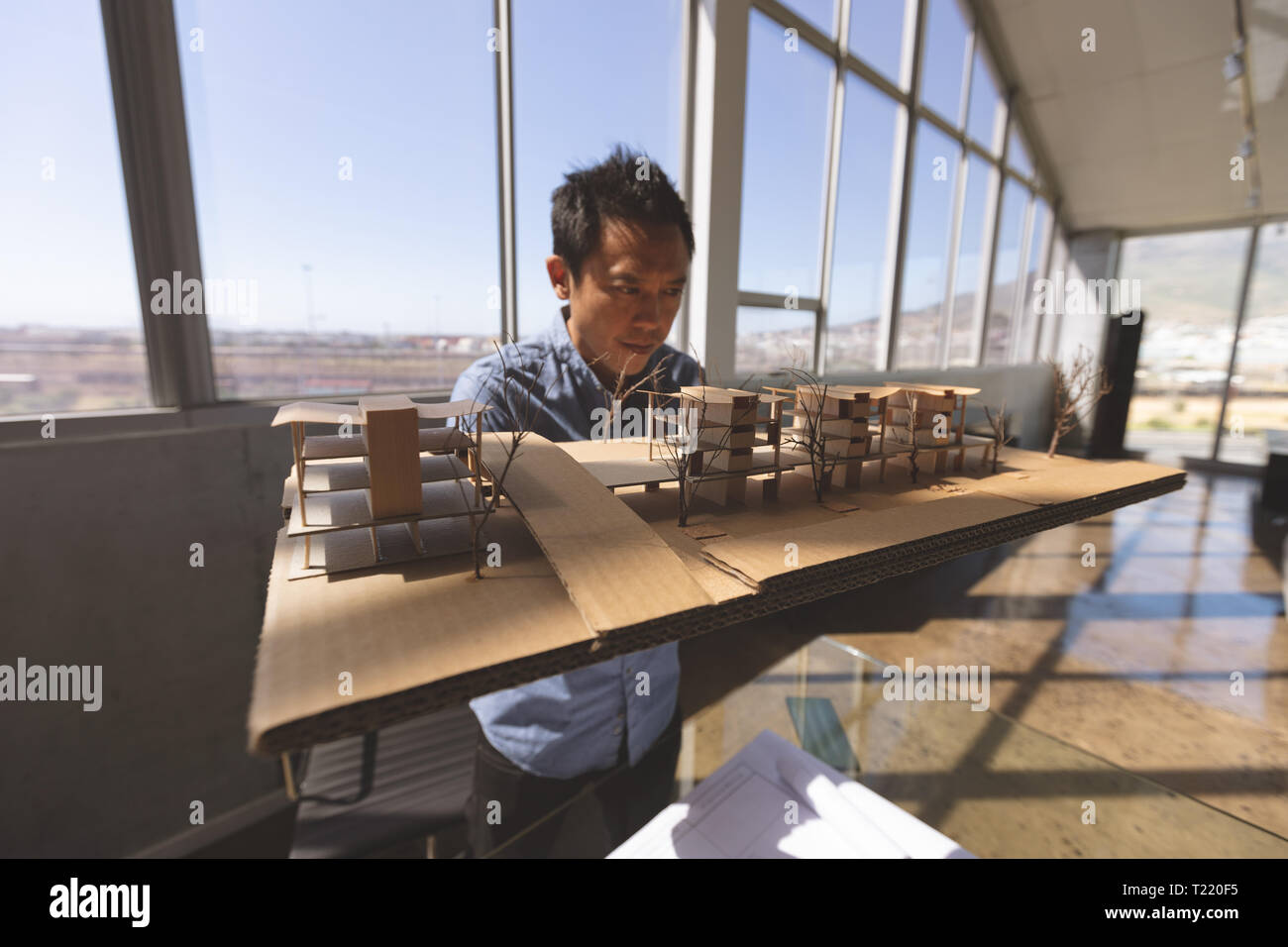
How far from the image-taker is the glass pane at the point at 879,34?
4356mm

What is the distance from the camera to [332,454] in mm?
777

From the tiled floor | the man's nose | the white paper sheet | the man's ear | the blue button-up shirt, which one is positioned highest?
the man's ear

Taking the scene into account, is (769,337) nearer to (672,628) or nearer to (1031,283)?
(672,628)

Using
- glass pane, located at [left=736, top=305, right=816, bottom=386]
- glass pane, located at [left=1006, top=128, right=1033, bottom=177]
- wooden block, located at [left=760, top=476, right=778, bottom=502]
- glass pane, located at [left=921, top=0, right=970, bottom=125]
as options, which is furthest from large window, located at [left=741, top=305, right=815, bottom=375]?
glass pane, located at [left=1006, top=128, right=1033, bottom=177]

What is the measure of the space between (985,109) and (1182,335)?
188 inches

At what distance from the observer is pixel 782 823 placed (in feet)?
4.08

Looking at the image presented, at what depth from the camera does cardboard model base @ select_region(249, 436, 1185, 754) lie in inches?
20.8

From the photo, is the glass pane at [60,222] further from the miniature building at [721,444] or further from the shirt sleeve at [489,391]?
the miniature building at [721,444]

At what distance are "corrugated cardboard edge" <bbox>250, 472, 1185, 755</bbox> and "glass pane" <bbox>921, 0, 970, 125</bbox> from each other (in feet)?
20.1

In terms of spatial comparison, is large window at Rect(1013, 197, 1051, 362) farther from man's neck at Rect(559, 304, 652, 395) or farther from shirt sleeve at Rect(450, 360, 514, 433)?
shirt sleeve at Rect(450, 360, 514, 433)

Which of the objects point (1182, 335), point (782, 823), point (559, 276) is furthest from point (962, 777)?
point (1182, 335)

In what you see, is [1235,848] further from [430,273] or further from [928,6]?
[928,6]

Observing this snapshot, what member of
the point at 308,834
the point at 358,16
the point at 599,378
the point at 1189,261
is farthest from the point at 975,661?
the point at 1189,261

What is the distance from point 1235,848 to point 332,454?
2.10 metres
